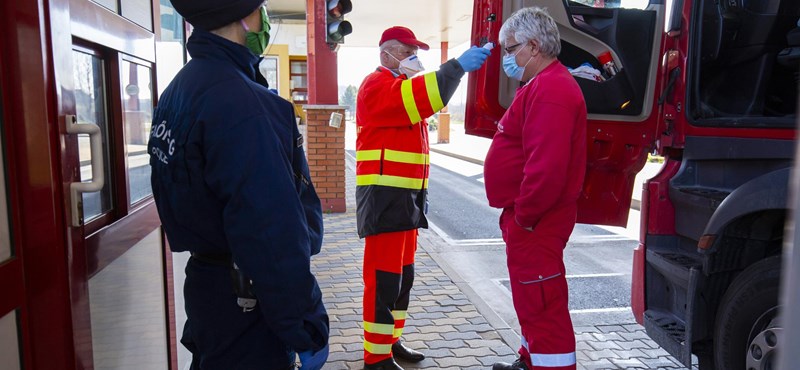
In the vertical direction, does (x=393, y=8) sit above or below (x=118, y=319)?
above

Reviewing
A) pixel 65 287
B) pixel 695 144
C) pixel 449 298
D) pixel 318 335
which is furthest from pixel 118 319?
pixel 449 298

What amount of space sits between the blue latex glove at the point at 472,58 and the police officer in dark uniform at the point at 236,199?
5.57 ft

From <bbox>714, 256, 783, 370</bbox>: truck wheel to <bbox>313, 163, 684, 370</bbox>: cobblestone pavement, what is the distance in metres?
1.09

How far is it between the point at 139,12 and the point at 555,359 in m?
2.50

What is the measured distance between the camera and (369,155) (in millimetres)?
3445

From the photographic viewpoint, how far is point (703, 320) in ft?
9.27

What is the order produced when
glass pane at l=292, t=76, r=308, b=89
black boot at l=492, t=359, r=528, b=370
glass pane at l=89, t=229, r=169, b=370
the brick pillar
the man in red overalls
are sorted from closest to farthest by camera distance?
glass pane at l=89, t=229, r=169, b=370 → the man in red overalls → black boot at l=492, t=359, r=528, b=370 → the brick pillar → glass pane at l=292, t=76, r=308, b=89

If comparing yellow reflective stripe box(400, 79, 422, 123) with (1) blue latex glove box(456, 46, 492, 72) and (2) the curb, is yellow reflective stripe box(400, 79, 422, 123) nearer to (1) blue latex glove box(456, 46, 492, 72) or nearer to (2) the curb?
(1) blue latex glove box(456, 46, 492, 72)

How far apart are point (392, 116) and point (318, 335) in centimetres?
185

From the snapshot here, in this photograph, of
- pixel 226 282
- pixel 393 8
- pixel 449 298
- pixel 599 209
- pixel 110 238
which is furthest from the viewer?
pixel 393 8

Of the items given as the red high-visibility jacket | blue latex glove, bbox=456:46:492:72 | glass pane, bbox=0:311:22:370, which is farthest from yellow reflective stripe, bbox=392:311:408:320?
glass pane, bbox=0:311:22:370

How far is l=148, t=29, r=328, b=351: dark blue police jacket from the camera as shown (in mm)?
1548

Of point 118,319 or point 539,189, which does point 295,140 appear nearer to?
point 118,319

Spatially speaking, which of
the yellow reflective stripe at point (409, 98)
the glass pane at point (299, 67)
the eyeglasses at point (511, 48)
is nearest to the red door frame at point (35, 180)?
the yellow reflective stripe at point (409, 98)
